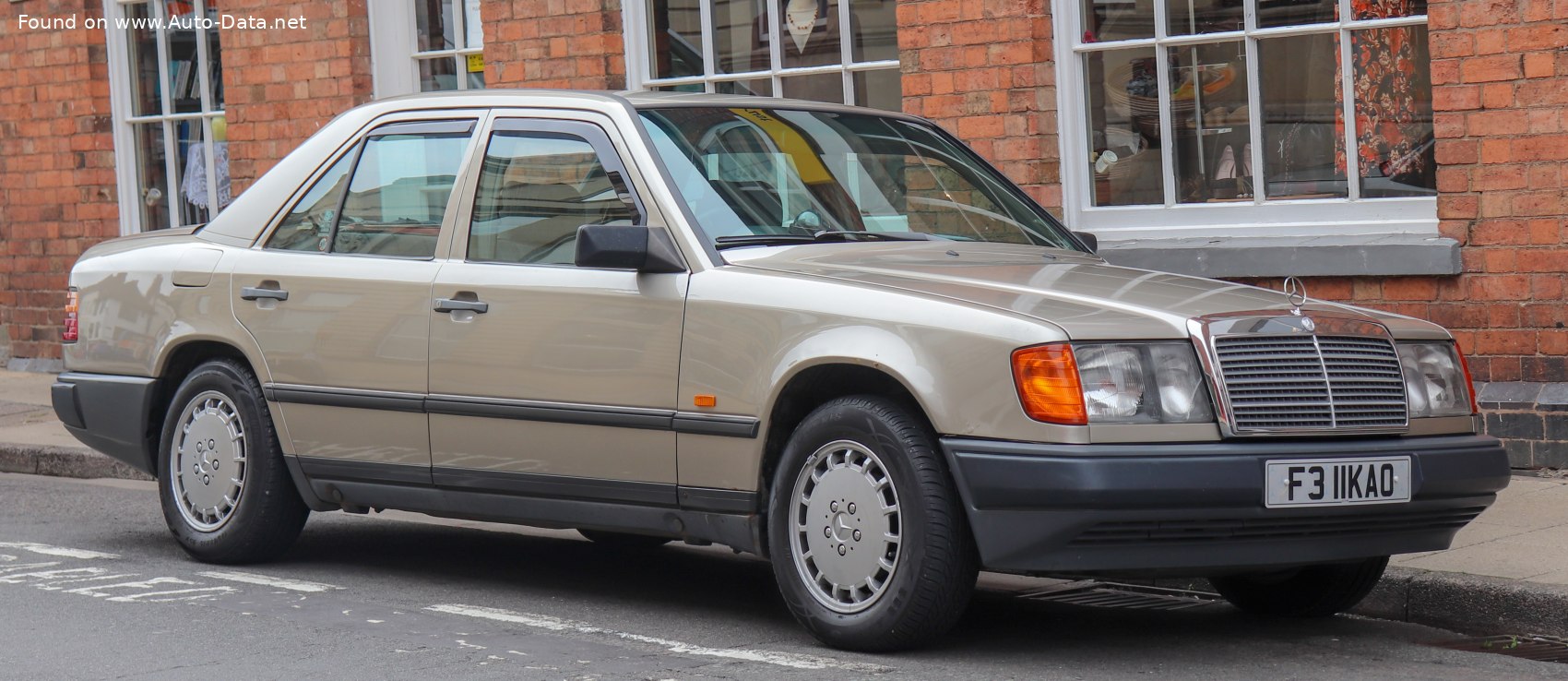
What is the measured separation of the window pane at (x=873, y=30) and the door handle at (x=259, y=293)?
4491 millimetres

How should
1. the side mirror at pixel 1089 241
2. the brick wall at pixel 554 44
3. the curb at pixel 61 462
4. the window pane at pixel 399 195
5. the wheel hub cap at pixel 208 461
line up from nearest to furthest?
the window pane at pixel 399 195 → the side mirror at pixel 1089 241 → the wheel hub cap at pixel 208 461 → the curb at pixel 61 462 → the brick wall at pixel 554 44

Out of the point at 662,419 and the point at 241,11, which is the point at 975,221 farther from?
the point at 241,11

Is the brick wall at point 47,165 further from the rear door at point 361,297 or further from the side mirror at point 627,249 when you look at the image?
the side mirror at point 627,249

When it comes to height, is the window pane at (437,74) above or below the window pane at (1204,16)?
above

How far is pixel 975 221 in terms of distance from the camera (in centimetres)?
636

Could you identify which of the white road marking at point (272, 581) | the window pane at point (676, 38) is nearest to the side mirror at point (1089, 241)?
the white road marking at point (272, 581)

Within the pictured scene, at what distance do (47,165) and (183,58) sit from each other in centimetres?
145

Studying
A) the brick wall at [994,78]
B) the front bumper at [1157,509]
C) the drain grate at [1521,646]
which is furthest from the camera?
the brick wall at [994,78]

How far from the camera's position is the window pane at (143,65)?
1445 cm

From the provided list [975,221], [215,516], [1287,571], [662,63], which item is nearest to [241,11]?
[662,63]

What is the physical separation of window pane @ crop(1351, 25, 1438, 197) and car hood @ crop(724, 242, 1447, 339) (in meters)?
2.98

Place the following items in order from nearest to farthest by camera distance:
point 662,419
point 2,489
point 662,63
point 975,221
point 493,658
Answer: point 493,658 → point 662,419 → point 975,221 → point 2,489 → point 662,63

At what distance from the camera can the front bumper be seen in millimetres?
4840

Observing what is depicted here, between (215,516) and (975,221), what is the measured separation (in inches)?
113
